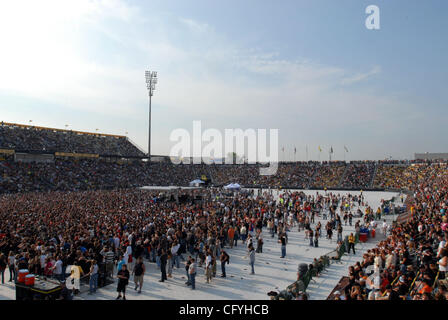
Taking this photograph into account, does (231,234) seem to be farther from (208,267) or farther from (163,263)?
(163,263)

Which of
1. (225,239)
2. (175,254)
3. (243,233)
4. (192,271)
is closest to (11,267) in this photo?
(175,254)

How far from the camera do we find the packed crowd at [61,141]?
46719 mm

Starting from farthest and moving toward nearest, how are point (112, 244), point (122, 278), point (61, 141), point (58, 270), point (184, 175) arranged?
point (184, 175)
point (61, 141)
point (112, 244)
point (58, 270)
point (122, 278)

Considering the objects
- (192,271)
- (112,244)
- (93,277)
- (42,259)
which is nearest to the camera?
(93,277)

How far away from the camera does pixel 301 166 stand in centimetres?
5816

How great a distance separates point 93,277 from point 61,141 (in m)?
52.2

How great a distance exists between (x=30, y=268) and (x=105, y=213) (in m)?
10.0

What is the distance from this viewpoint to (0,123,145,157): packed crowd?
46719 mm

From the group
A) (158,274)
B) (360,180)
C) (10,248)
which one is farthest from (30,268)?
(360,180)

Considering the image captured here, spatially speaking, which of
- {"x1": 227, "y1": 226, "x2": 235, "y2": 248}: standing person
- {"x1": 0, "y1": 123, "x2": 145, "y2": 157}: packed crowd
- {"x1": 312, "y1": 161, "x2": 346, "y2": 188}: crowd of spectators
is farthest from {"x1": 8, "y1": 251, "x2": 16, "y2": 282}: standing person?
{"x1": 312, "y1": 161, "x2": 346, "y2": 188}: crowd of spectators

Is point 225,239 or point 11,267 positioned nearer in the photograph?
point 11,267

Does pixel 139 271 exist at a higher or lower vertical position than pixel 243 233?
higher

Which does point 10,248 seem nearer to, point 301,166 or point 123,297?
point 123,297

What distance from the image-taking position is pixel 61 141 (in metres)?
53.4
